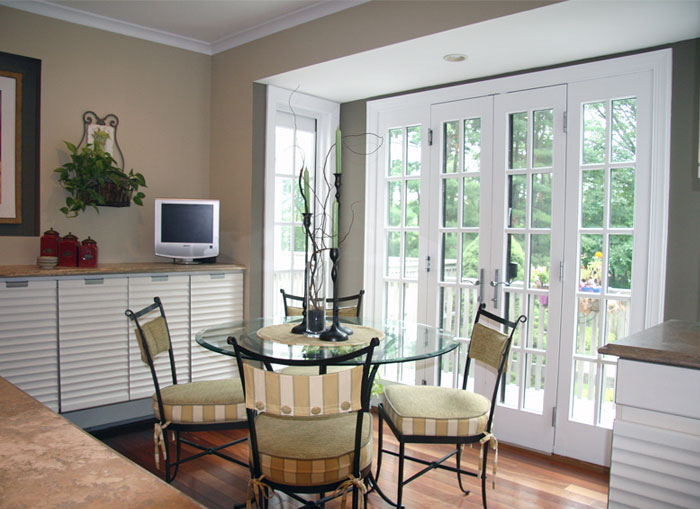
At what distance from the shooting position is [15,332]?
2906mm

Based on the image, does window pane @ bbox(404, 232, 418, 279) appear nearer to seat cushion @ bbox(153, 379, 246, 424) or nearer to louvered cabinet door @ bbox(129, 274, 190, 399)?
louvered cabinet door @ bbox(129, 274, 190, 399)

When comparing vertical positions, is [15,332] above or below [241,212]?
below

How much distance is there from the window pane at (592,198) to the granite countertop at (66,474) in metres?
2.93

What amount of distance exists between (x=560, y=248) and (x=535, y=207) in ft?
0.97

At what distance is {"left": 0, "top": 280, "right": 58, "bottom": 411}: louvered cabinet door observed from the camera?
2.88 metres

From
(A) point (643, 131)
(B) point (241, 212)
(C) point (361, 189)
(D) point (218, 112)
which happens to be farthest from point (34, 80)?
(A) point (643, 131)

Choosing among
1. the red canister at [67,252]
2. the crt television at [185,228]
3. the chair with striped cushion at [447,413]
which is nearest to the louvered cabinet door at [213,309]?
the crt television at [185,228]

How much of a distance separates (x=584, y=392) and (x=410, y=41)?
2217 mm

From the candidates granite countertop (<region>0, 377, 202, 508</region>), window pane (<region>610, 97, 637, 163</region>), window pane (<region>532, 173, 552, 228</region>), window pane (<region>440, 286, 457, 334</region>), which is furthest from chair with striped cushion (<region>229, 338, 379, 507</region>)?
window pane (<region>610, 97, 637, 163</region>)

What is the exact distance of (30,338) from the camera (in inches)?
116

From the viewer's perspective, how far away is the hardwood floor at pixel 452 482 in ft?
8.32

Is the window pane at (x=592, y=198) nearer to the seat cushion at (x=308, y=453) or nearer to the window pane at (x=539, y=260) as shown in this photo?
the window pane at (x=539, y=260)

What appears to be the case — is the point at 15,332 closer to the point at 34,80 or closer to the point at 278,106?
the point at 34,80

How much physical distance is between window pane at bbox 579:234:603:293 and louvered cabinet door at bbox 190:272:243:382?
2272 mm
